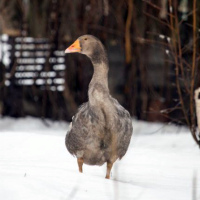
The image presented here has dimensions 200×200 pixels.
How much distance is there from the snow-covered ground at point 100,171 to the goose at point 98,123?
0.25 metres

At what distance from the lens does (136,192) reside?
434cm

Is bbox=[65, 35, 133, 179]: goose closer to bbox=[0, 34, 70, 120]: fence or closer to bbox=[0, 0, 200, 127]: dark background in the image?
bbox=[0, 0, 200, 127]: dark background

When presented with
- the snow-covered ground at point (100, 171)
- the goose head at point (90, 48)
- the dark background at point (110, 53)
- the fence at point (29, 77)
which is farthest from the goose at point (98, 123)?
the fence at point (29, 77)

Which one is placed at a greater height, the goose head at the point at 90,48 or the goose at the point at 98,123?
the goose head at the point at 90,48

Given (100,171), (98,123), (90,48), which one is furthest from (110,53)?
(98,123)

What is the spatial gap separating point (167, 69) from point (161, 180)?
516cm

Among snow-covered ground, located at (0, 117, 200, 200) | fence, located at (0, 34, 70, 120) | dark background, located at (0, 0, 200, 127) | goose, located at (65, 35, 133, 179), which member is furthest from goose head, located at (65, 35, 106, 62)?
fence, located at (0, 34, 70, 120)

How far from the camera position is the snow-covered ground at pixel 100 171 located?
391cm

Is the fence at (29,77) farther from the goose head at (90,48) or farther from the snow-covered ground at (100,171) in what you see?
the goose head at (90,48)

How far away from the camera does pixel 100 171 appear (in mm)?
6184

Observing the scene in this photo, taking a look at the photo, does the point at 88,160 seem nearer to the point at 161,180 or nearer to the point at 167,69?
the point at 161,180

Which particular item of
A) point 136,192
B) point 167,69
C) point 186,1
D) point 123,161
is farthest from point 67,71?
point 136,192

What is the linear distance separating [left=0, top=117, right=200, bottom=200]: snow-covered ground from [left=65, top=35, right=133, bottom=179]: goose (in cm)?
25

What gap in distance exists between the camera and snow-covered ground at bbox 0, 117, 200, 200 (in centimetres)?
391
